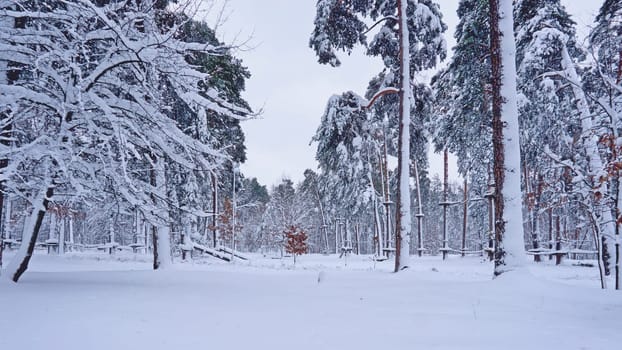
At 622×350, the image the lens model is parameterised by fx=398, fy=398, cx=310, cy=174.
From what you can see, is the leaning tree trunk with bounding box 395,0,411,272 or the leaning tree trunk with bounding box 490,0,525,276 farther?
the leaning tree trunk with bounding box 395,0,411,272

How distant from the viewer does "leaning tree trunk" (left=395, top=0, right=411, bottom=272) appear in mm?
11273

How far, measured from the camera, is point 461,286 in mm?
6859

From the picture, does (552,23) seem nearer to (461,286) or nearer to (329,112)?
(329,112)

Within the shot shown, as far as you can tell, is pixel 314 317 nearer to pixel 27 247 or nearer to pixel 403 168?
pixel 27 247

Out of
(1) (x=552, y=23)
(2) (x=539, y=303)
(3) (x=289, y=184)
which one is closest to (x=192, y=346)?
(2) (x=539, y=303)

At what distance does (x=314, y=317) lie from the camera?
438 cm

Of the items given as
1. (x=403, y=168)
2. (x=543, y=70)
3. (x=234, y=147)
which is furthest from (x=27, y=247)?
(x=543, y=70)

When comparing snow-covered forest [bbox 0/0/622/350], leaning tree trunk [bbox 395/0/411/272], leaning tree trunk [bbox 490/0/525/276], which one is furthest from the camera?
leaning tree trunk [bbox 395/0/411/272]

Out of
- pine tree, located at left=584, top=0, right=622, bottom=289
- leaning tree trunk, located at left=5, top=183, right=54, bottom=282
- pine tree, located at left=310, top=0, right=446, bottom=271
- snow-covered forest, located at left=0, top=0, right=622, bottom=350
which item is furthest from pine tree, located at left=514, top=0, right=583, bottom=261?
leaning tree trunk, located at left=5, top=183, right=54, bottom=282

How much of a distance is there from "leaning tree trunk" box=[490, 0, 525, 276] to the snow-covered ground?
0.58m

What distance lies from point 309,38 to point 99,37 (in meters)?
8.79

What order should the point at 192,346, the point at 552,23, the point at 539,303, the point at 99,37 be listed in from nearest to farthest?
1. the point at 192,346
2. the point at 539,303
3. the point at 99,37
4. the point at 552,23

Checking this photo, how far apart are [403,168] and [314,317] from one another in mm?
7774

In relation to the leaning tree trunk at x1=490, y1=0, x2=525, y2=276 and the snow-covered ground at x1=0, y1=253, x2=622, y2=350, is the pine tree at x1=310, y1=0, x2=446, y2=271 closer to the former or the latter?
the leaning tree trunk at x1=490, y1=0, x2=525, y2=276
